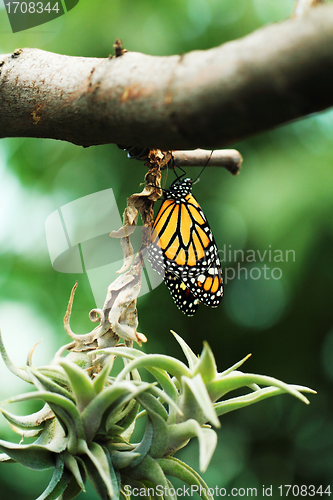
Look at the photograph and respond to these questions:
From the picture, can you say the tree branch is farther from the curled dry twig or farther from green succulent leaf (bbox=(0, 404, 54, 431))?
green succulent leaf (bbox=(0, 404, 54, 431))

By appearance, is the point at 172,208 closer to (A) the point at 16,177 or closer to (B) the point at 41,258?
(B) the point at 41,258

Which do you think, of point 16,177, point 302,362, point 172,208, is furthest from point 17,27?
point 302,362

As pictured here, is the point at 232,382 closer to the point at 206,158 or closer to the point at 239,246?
the point at 206,158

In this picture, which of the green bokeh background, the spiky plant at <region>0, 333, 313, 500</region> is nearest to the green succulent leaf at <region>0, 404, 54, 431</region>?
the spiky plant at <region>0, 333, 313, 500</region>

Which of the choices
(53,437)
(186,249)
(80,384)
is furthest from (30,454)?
(186,249)

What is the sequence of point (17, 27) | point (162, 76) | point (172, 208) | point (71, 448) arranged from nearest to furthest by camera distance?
1. point (162, 76)
2. point (71, 448)
3. point (172, 208)
4. point (17, 27)

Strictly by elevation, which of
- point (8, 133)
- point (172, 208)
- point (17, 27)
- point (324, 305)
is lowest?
point (324, 305)
